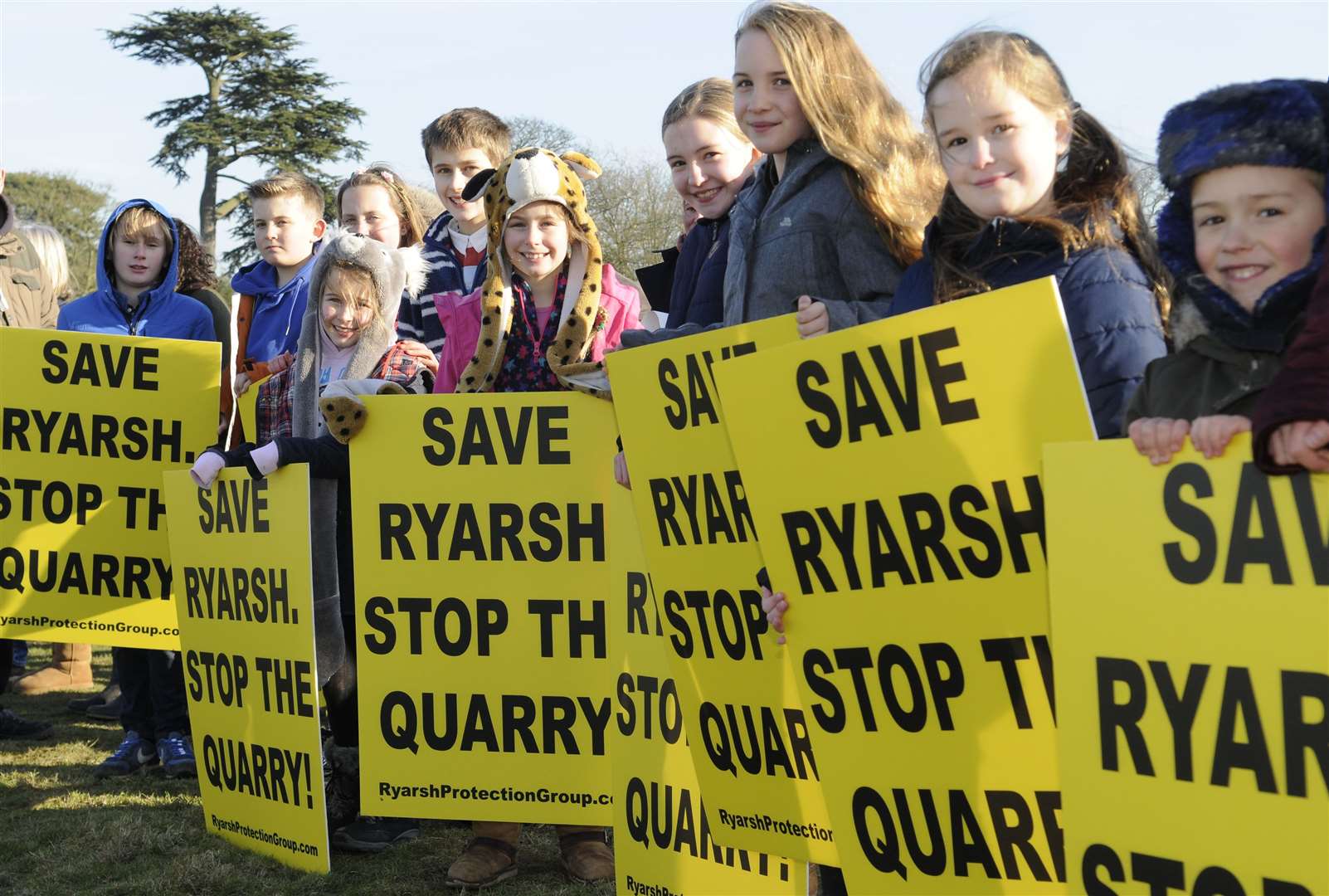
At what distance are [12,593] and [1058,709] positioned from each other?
15.5ft

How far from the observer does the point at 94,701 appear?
Result: 24.7 ft

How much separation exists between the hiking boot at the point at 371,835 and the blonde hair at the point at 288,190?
9.26 ft

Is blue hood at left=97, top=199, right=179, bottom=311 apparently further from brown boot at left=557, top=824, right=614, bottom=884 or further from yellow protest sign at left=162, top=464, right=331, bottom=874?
brown boot at left=557, top=824, right=614, bottom=884

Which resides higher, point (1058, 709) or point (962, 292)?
point (962, 292)

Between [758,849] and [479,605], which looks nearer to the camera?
[758,849]

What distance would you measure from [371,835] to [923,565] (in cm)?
287

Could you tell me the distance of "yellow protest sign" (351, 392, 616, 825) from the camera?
429cm

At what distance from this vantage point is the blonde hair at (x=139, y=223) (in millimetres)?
6461

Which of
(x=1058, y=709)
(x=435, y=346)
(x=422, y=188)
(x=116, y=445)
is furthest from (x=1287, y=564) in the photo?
(x=422, y=188)

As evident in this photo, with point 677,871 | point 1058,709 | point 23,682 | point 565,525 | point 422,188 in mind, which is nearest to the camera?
point 1058,709

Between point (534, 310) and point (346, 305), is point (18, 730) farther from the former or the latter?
point (534, 310)

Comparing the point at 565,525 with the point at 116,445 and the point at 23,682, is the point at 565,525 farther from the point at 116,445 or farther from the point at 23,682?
the point at 23,682

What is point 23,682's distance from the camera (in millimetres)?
8023

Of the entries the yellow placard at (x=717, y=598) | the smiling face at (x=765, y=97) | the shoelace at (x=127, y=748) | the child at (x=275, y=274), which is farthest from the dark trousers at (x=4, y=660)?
the smiling face at (x=765, y=97)
